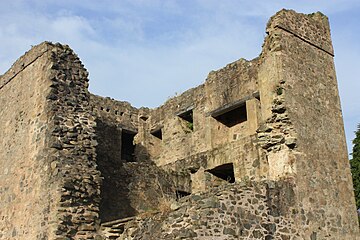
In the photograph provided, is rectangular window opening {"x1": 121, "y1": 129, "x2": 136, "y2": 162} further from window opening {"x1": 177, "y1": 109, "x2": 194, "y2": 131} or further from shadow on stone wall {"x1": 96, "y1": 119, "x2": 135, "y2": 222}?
window opening {"x1": 177, "y1": 109, "x2": 194, "y2": 131}

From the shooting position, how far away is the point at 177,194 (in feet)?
45.5

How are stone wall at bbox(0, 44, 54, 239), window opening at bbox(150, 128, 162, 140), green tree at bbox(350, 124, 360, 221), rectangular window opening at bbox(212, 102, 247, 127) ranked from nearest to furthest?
stone wall at bbox(0, 44, 54, 239) < rectangular window opening at bbox(212, 102, 247, 127) < window opening at bbox(150, 128, 162, 140) < green tree at bbox(350, 124, 360, 221)

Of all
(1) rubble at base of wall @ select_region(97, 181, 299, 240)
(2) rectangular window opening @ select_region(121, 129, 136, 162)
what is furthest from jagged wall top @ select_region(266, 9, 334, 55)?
(2) rectangular window opening @ select_region(121, 129, 136, 162)

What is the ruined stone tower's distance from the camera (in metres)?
8.41

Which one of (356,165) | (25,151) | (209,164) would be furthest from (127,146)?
(356,165)

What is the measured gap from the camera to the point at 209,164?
1354 cm

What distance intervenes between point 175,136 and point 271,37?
5.82m

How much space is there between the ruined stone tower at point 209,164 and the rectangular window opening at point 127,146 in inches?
105

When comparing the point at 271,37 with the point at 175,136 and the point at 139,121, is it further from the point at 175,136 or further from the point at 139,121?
the point at 139,121

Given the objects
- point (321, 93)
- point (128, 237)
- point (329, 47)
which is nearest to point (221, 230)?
point (128, 237)

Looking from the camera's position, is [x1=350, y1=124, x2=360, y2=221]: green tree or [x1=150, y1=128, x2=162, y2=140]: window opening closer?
[x1=150, y1=128, x2=162, y2=140]: window opening

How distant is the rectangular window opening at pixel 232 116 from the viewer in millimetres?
13945

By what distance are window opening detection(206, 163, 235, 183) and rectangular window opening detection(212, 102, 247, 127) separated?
4.59ft

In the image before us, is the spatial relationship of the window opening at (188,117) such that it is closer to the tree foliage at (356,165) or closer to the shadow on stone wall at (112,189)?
the shadow on stone wall at (112,189)
